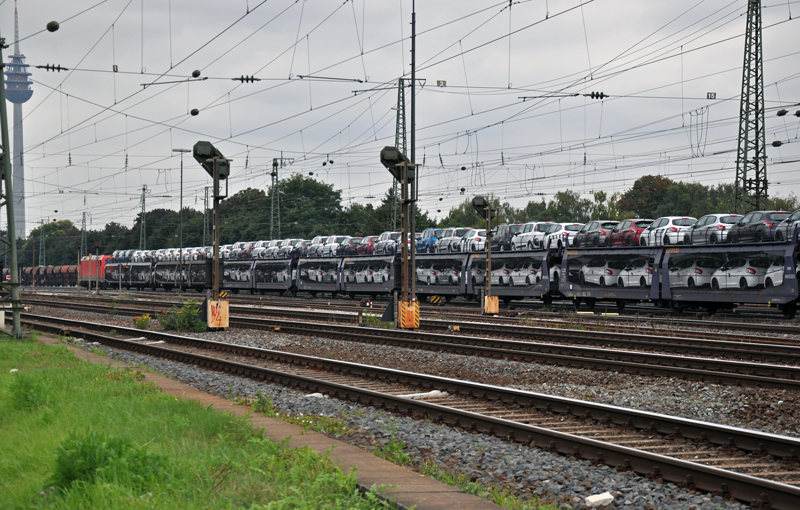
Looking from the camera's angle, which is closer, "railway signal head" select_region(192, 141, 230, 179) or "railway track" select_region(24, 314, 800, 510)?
"railway track" select_region(24, 314, 800, 510)

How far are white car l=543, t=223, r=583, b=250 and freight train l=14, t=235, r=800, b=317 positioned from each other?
1.93 ft

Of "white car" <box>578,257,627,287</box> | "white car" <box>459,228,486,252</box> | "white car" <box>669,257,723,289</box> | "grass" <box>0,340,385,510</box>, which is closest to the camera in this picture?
"grass" <box>0,340,385,510</box>

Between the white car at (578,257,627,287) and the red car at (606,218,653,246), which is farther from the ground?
the red car at (606,218,653,246)

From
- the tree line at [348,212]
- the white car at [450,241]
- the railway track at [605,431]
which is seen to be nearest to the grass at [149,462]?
the railway track at [605,431]

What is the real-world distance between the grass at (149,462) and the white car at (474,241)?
31.7 meters

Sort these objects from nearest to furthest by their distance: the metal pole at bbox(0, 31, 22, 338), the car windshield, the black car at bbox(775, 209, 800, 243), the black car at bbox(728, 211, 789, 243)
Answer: the metal pole at bbox(0, 31, 22, 338) → the black car at bbox(775, 209, 800, 243) → the black car at bbox(728, 211, 789, 243) → the car windshield

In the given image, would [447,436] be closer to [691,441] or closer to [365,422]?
[365,422]

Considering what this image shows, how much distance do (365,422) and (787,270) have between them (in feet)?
69.0

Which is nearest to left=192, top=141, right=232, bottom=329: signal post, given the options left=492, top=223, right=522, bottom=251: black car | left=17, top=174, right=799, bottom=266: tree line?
left=492, top=223, right=522, bottom=251: black car

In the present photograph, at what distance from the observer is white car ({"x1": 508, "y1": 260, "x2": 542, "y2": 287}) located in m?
36.5

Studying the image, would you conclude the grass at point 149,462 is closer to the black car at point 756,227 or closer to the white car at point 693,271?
the black car at point 756,227

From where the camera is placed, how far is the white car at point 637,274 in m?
30.8

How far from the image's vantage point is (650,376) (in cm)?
1298

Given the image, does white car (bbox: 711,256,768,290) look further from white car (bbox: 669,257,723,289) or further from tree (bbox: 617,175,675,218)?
tree (bbox: 617,175,675,218)
